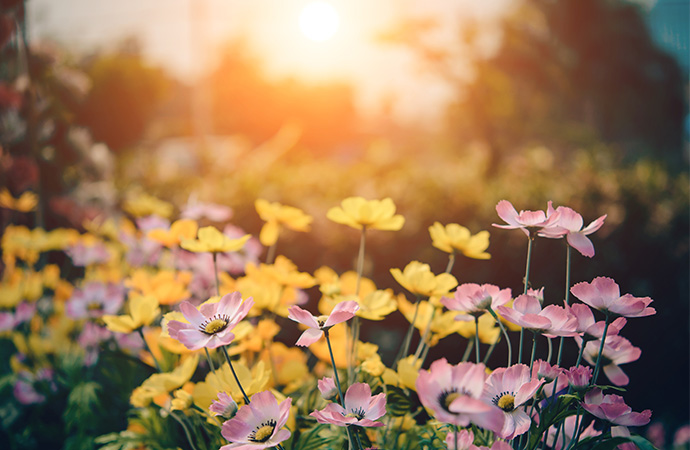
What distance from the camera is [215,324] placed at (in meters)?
0.64

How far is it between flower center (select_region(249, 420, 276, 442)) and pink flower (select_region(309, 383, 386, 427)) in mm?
55

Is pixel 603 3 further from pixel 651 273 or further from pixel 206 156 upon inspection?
pixel 651 273

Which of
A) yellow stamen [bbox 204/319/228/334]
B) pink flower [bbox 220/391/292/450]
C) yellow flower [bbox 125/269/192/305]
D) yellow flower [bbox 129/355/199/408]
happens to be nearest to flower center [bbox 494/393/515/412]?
pink flower [bbox 220/391/292/450]

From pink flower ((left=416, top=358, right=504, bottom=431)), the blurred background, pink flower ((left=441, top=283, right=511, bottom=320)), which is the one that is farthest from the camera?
the blurred background

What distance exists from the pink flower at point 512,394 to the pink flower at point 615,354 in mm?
163

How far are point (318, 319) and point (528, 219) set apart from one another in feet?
1.00

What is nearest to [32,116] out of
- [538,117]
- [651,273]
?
[651,273]

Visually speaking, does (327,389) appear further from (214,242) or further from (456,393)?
(214,242)

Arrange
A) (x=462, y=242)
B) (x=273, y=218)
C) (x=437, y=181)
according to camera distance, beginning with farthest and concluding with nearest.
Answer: (x=437, y=181), (x=273, y=218), (x=462, y=242)

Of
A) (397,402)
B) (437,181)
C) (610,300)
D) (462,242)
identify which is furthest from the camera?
(437,181)

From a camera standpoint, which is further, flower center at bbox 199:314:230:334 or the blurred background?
the blurred background

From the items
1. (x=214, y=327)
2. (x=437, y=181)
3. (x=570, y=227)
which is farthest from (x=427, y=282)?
(x=437, y=181)

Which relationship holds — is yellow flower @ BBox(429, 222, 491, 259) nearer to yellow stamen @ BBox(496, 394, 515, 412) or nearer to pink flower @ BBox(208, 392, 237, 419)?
yellow stamen @ BBox(496, 394, 515, 412)

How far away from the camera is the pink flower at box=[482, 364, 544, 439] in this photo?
521 mm
